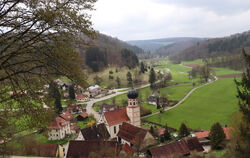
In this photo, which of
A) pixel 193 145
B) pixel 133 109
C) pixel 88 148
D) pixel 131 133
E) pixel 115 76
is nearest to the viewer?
pixel 88 148

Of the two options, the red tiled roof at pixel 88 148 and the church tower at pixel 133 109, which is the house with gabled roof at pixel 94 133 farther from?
the red tiled roof at pixel 88 148

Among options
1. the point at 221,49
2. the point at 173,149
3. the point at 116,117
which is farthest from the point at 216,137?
the point at 221,49

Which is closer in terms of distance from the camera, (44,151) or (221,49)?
(44,151)

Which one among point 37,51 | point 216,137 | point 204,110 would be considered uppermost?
point 37,51

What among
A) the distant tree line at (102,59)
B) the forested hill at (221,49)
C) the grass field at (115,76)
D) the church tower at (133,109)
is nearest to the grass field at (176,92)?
the grass field at (115,76)

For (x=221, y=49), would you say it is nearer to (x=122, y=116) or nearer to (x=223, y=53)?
(x=223, y=53)

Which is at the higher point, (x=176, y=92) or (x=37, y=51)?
(x=37, y=51)
